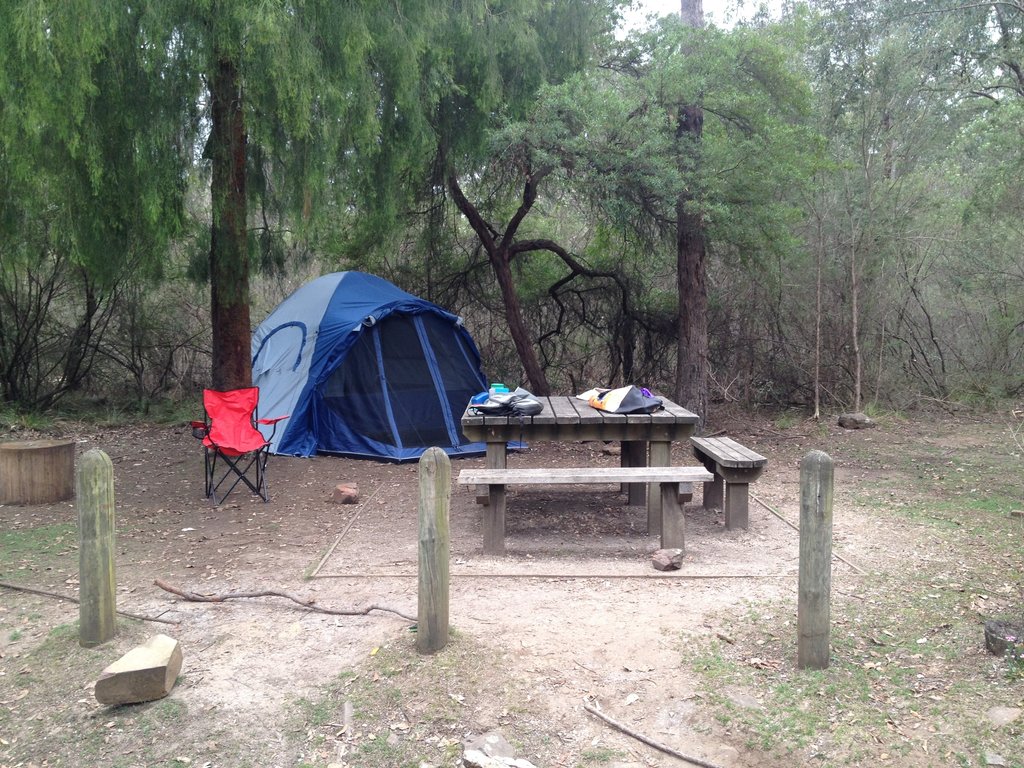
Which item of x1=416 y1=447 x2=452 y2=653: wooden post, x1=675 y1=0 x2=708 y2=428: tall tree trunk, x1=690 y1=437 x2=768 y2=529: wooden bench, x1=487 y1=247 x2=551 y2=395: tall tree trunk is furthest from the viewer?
x1=487 y1=247 x2=551 y2=395: tall tree trunk

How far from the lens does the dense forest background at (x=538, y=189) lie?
20.2 ft

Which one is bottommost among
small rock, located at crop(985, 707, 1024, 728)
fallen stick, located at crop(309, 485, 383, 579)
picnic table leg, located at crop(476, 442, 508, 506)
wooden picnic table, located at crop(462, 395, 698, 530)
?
fallen stick, located at crop(309, 485, 383, 579)

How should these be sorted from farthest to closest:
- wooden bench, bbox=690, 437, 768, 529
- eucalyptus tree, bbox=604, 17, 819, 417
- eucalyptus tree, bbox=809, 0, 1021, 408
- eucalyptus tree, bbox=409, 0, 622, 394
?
eucalyptus tree, bbox=809, 0, 1021, 408
eucalyptus tree, bbox=409, 0, 622, 394
eucalyptus tree, bbox=604, 17, 819, 417
wooden bench, bbox=690, 437, 768, 529

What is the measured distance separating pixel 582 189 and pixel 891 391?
6279mm

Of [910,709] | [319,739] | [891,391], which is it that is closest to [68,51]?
[319,739]

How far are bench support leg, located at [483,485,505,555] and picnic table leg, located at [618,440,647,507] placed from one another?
1658 mm

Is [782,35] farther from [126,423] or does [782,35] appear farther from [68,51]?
[126,423]

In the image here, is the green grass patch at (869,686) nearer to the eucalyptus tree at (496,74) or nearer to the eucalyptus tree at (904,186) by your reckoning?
the eucalyptus tree at (496,74)

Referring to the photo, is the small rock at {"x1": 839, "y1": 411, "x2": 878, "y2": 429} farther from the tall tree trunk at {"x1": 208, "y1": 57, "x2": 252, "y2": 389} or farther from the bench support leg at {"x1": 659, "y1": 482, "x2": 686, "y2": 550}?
the tall tree trunk at {"x1": 208, "y1": 57, "x2": 252, "y2": 389}

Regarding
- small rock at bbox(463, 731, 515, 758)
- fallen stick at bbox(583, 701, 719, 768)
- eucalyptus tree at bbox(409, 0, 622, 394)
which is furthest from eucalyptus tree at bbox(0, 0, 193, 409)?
fallen stick at bbox(583, 701, 719, 768)

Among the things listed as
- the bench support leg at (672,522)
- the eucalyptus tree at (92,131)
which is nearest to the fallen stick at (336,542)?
the bench support leg at (672,522)

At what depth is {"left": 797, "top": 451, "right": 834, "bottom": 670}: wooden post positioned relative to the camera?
134 inches

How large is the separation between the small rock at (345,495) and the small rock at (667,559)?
282 cm

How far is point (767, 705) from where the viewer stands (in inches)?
125
